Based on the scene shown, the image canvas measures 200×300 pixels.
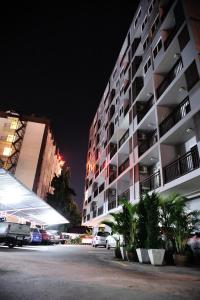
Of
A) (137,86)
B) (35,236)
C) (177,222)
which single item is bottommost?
(35,236)

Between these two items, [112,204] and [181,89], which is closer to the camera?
[181,89]

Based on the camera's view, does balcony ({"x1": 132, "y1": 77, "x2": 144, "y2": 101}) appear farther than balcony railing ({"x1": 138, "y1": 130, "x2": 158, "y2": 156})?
Yes

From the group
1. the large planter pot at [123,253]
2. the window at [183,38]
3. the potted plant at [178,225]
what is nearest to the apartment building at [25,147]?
the large planter pot at [123,253]

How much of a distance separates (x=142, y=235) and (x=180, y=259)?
219cm

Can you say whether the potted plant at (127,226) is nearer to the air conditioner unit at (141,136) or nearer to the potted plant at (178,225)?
the potted plant at (178,225)

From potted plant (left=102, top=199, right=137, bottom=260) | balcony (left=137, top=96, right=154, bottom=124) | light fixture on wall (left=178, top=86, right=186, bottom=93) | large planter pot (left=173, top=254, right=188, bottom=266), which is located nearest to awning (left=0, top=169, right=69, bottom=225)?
potted plant (left=102, top=199, right=137, bottom=260)

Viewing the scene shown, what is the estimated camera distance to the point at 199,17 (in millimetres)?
16344

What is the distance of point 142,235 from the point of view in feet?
38.8

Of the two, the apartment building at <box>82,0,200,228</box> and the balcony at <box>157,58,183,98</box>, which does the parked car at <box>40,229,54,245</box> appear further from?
the balcony at <box>157,58,183,98</box>

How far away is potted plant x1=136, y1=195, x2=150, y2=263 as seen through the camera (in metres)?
11.1

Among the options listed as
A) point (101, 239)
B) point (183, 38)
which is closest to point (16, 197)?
point (101, 239)

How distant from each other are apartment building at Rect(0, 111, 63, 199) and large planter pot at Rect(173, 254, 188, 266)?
31566mm

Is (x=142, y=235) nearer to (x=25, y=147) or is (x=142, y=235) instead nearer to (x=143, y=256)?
(x=143, y=256)

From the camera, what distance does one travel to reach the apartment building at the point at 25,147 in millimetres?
39656
